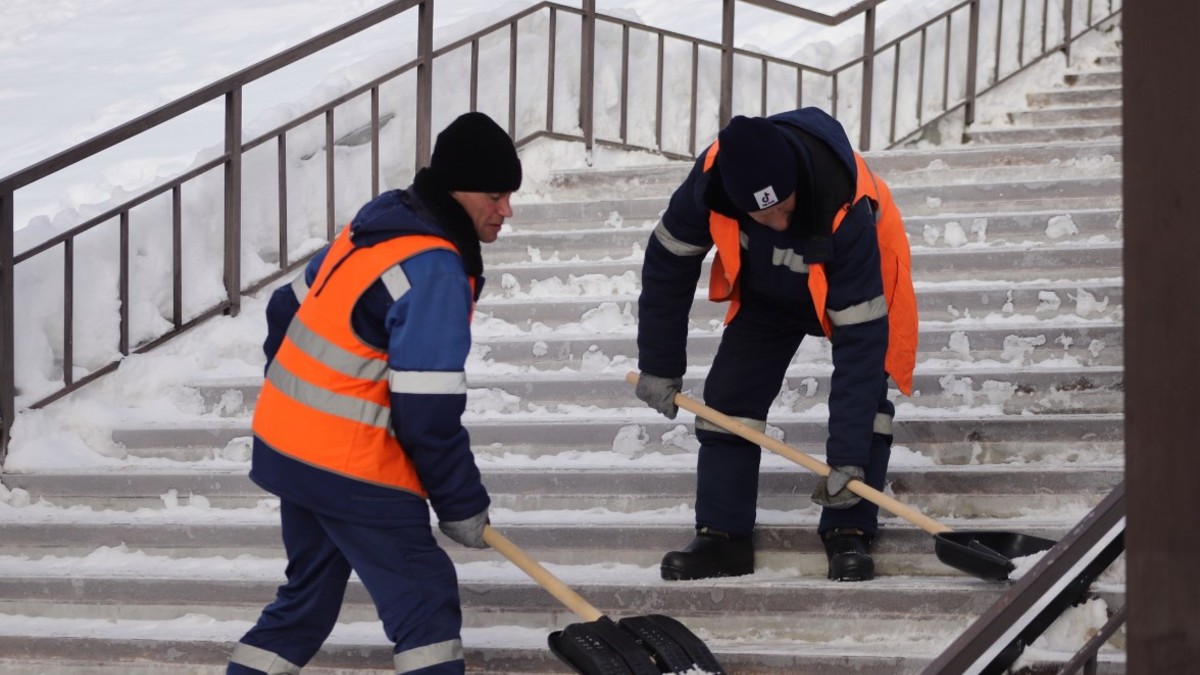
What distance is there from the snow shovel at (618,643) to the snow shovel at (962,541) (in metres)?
0.76

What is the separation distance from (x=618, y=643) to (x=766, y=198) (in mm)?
1239

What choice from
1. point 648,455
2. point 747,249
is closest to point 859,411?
point 747,249

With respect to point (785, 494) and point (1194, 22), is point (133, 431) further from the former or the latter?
point (1194, 22)

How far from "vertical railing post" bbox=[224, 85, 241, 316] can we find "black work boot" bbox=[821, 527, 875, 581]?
10.2ft

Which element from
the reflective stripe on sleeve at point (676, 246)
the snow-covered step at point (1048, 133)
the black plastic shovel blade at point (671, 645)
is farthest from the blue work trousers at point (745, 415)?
the snow-covered step at point (1048, 133)

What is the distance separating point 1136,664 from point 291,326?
2143 millimetres

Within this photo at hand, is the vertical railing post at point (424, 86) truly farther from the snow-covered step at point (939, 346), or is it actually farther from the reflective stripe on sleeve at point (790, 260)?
the reflective stripe on sleeve at point (790, 260)

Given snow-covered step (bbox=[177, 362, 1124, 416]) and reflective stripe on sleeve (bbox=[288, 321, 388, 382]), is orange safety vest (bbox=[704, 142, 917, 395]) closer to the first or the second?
snow-covered step (bbox=[177, 362, 1124, 416])

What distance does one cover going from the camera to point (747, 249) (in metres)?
4.16

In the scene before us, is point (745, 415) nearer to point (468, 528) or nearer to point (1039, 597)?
point (468, 528)

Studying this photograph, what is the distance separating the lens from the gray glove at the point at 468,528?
3381 millimetres

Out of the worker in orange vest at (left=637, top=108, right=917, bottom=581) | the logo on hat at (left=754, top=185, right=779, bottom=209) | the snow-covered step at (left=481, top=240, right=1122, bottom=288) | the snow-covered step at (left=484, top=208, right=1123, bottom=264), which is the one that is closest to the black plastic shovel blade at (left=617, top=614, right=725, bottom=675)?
the worker in orange vest at (left=637, top=108, right=917, bottom=581)

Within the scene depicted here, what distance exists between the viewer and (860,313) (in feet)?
13.1

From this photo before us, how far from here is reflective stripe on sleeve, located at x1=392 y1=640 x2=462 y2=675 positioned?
10.7 feet
